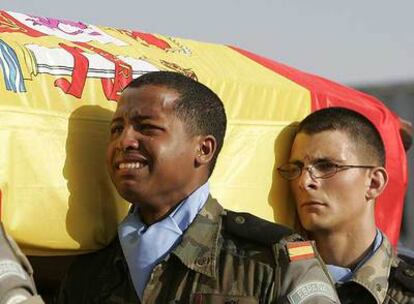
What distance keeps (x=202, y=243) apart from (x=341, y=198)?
0.58 m

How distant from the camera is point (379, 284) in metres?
2.46

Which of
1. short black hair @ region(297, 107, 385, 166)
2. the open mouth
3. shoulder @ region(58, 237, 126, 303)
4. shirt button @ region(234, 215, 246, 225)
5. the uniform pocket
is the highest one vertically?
the open mouth

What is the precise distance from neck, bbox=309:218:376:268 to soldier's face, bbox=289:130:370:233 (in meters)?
0.02

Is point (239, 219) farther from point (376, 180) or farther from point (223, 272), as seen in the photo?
point (376, 180)

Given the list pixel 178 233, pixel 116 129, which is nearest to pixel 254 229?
pixel 178 233

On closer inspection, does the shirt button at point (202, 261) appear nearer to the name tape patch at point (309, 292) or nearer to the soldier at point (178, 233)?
the soldier at point (178, 233)

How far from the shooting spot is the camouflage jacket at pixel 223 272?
2049 millimetres

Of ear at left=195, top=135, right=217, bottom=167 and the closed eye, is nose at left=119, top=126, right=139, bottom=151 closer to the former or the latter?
the closed eye

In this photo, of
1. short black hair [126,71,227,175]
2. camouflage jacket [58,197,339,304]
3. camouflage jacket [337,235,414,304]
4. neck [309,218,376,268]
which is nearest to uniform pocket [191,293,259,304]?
camouflage jacket [58,197,339,304]

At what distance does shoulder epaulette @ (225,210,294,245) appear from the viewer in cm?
214

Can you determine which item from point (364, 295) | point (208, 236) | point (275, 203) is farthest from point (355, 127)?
point (208, 236)

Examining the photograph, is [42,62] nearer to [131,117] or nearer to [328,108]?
[131,117]

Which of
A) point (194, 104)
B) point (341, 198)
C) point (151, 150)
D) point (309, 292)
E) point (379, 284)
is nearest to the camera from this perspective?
point (309, 292)

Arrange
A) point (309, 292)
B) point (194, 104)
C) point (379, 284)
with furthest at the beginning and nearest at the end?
point (379, 284) → point (194, 104) → point (309, 292)
